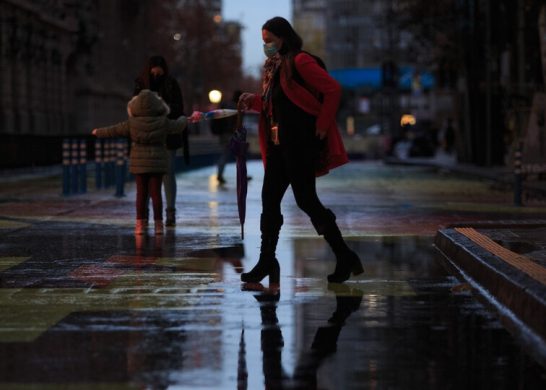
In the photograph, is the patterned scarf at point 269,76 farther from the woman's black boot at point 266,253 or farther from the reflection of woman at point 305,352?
the reflection of woman at point 305,352

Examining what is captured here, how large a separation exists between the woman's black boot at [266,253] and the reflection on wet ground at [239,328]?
0.59 feet

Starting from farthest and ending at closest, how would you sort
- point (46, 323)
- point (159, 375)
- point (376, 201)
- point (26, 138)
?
point (26, 138), point (376, 201), point (46, 323), point (159, 375)

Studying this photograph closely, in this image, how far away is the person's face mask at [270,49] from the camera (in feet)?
35.3

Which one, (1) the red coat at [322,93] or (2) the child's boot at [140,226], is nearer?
(1) the red coat at [322,93]

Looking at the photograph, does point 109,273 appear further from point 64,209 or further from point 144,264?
point 64,209

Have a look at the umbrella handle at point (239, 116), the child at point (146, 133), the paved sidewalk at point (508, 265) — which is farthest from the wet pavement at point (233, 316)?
the umbrella handle at point (239, 116)

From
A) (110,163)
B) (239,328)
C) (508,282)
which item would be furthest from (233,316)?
(110,163)

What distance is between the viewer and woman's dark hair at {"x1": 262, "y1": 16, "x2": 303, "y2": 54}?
10.7 metres

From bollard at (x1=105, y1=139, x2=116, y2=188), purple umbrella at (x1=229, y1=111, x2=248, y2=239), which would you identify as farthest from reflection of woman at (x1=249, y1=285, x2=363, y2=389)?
bollard at (x1=105, y1=139, x2=116, y2=188)

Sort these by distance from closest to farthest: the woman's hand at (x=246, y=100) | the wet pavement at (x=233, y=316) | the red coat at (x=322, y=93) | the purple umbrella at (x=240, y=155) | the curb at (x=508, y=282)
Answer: the wet pavement at (x=233, y=316) < the curb at (x=508, y=282) < the red coat at (x=322, y=93) < the woman's hand at (x=246, y=100) < the purple umbrella at (x=240, y=155)

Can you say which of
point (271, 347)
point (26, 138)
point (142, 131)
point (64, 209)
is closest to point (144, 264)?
point (142, 131)

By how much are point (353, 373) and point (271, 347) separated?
864 mm

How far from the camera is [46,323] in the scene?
882 cm

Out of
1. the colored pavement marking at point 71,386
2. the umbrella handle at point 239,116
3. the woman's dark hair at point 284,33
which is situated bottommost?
the colored pavement marking at point 71,386
